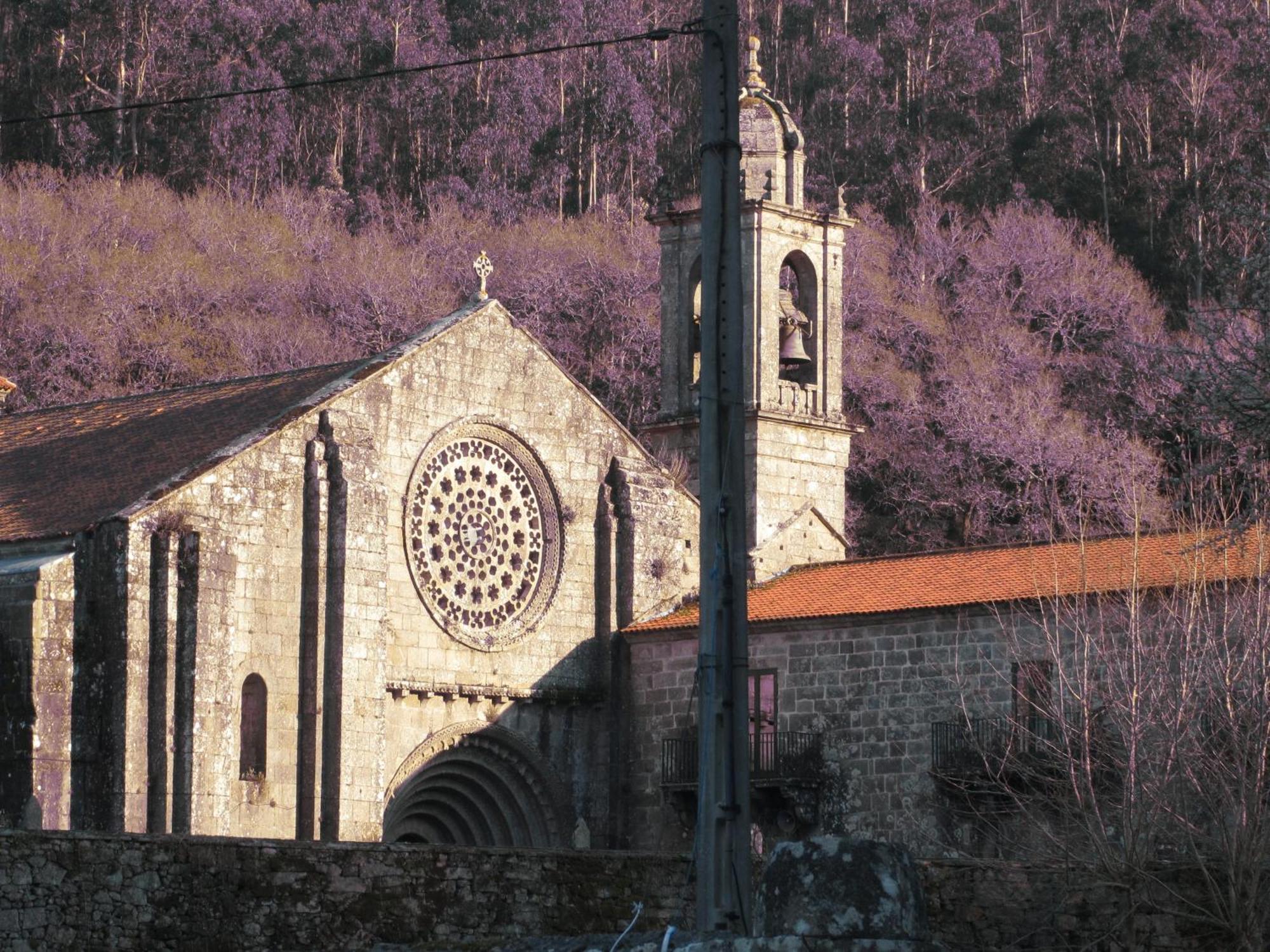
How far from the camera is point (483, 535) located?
113 ft

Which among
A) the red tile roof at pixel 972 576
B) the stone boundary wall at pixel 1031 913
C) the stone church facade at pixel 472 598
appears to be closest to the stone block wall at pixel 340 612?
the stone church facade at pixel 472 598

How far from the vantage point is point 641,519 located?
1411 inches

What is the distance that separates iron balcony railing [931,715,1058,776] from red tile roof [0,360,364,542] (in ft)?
29.9

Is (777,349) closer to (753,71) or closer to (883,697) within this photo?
(753,71)

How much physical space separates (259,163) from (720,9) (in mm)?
67173

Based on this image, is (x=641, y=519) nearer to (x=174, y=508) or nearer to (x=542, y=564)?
(x=542, y=564)

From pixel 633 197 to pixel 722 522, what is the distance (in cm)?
6794

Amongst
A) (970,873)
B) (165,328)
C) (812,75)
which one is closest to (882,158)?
(812,75)

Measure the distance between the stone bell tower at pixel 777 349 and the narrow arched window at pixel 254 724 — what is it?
8.03 meters

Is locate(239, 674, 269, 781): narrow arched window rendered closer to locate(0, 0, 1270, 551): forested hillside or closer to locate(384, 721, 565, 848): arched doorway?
locate(384, 721, 565, 848): arched doorway

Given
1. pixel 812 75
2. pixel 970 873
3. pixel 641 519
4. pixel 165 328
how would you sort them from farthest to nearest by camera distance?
pixel 812 75
pixel 165 328
pixel 641 519
pixel 970 873

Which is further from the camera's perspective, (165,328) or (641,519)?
(165,328)

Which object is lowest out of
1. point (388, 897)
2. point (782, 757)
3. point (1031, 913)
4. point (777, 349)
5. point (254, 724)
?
point (1031, 913)

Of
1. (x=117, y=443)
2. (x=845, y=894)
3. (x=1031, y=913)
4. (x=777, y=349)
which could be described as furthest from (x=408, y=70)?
(x=777, y=349)
